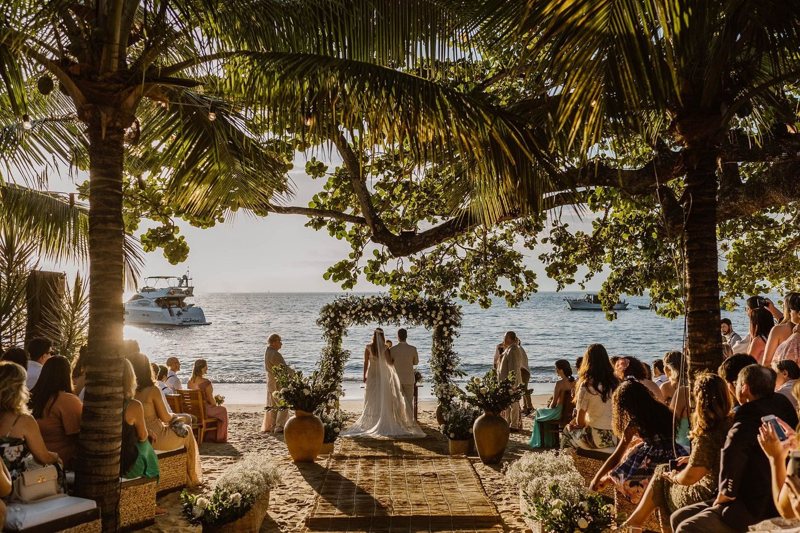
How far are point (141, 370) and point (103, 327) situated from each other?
199 cm

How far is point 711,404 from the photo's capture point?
4809mm

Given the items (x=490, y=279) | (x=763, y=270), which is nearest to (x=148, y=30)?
(x=490, y=279)

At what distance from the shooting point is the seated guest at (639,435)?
19.0 feet

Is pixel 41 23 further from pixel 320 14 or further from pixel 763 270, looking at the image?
pixel 763 270

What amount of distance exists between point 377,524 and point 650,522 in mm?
2775

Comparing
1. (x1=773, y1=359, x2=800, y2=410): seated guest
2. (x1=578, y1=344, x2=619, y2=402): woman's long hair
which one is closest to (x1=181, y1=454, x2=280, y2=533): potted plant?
(x1=578, y1=344, x2=619, y2=402): woman's long hair

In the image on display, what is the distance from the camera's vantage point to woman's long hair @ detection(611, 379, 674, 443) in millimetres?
5793

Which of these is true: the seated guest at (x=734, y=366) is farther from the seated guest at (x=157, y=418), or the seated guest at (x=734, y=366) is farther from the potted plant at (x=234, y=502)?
the seated guest at (x=157, y=418)

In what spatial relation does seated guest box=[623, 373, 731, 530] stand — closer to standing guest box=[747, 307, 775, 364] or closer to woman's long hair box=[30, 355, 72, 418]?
standing guest box=[747, 307, 775, 364]

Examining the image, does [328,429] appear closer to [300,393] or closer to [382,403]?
[300,393]

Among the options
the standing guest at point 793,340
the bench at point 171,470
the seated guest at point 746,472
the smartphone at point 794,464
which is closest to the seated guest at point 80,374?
the bench at point 171,470

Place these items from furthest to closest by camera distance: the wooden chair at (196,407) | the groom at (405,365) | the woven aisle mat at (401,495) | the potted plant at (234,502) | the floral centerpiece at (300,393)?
the groom at (405,365)
the wooden chair at (196,407)
the floral centerpiece at (300,393)
the woven aisle mat at (401,495)
the potted plant at (234,502)

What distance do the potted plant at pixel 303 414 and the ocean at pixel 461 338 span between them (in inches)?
779

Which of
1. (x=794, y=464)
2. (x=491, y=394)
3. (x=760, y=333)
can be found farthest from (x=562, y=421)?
(x=794, y=464)
